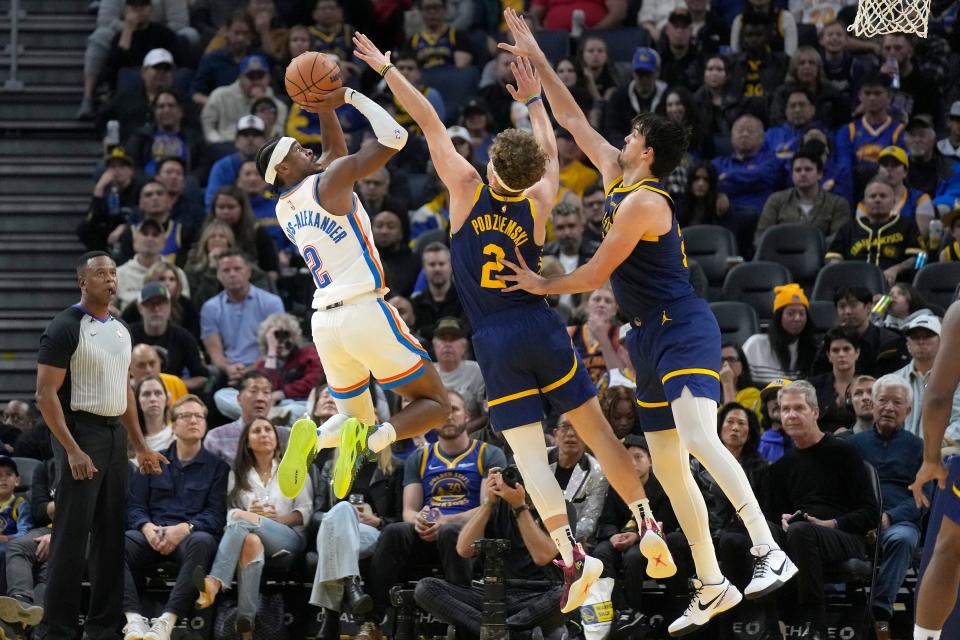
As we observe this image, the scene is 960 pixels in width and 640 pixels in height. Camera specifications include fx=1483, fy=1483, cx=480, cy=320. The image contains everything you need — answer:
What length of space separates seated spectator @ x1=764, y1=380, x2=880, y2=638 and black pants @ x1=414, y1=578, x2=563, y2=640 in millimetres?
1634

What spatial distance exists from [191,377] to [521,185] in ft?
18.9

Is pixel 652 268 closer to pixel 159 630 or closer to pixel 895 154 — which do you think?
pixel 159 630

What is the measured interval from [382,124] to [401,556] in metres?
3.87

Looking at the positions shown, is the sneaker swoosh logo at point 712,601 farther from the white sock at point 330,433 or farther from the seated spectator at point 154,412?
the seated spectator at point 154,412

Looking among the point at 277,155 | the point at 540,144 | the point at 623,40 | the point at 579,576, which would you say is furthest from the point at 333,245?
the point at 623,40

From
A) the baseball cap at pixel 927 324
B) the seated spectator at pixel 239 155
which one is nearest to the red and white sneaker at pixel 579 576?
the baseball cap at pixel 927 324

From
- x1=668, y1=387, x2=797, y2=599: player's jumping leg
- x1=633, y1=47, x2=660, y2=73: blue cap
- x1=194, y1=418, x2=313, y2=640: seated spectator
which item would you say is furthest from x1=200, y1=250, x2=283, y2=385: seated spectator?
x1=668, y1=387, x2=797, y2=599: player's jumping leg

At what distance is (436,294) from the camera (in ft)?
43.8

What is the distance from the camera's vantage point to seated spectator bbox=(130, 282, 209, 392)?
1296 cm

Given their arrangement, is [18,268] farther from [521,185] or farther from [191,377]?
[521,185]

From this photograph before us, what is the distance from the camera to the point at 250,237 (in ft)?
46.3

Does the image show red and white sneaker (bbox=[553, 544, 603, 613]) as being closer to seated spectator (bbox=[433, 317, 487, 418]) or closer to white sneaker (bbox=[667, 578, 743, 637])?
white sneaker (bbox=[667, 578, 743, 637])

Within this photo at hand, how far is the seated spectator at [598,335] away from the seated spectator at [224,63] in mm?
6392

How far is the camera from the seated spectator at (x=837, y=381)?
1159 cm
